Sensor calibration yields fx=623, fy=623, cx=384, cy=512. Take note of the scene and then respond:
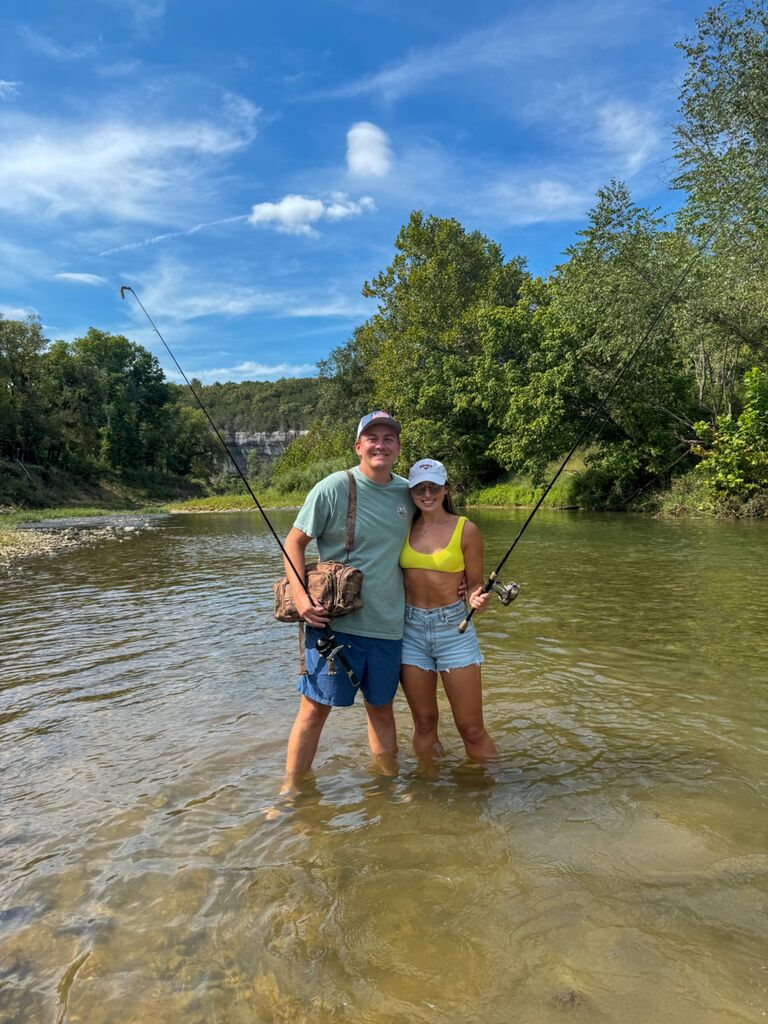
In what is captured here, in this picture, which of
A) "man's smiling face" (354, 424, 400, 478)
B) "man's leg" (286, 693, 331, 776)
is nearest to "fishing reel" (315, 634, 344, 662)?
"man's leg" (286, 693, 331, 776)

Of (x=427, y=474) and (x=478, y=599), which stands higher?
(x=427, y=474)

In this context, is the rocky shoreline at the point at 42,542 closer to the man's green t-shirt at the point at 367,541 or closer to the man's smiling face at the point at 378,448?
the man's green t-shirt at the point at 367,541

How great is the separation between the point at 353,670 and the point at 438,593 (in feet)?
2.44

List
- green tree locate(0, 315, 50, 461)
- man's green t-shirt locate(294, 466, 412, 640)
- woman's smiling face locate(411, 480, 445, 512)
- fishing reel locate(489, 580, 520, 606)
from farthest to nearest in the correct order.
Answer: green tree locate(0, 315, 50, 461) → fishing reel locate(489, 580, 520, 606) → woman's smiling face locate(411, 480, 445, 512) → man's green t-shirt locate(294, 466, 412, 640)

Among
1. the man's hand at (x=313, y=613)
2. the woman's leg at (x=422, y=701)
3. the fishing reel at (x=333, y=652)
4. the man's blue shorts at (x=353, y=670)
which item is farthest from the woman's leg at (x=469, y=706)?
the man's hand at (x=313, y=613)

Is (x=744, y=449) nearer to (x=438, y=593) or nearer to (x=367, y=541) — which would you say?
(x=438, y=593)

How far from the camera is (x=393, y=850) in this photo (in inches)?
137

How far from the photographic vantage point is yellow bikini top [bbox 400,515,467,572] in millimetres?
4074

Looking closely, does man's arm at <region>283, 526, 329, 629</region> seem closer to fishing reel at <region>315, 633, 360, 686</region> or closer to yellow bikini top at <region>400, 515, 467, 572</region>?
fishing reel at <region>315, 633, 360, 686</region>

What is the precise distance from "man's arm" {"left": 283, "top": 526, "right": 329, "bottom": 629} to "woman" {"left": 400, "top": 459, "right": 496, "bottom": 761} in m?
0.66

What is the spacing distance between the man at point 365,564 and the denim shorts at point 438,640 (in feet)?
0.40

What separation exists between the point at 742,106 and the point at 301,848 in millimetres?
21259

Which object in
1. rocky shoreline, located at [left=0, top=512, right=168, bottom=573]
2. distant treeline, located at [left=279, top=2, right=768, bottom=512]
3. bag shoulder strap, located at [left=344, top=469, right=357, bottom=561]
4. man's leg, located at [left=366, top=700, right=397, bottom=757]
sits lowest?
rocky shoreline, located at [left=0, top=512, right=168, bottom=573]

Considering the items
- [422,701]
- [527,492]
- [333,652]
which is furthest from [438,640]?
[527,492]
